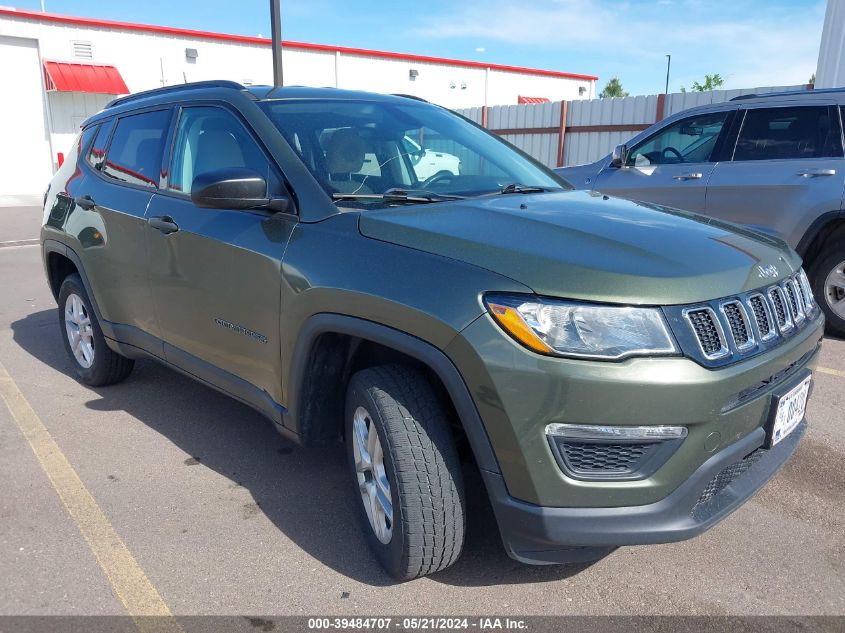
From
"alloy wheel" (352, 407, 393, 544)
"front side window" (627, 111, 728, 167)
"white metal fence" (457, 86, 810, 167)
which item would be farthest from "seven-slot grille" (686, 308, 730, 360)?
"white metal fence" (457, 86, 810, 167)

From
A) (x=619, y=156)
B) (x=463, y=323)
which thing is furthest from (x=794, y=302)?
(x=619, y=156)

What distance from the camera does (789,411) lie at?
2.46 metres

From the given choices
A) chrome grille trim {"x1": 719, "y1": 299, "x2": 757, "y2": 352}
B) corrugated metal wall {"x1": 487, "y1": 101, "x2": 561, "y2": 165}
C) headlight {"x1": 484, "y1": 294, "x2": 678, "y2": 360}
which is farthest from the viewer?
corrugated metal wall {"x1": 487, "y1": 101, "x2": 561, "y2": 165}

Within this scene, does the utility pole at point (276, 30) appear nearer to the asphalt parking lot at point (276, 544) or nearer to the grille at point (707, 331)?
the asphalt parking lot at point (276, 544)

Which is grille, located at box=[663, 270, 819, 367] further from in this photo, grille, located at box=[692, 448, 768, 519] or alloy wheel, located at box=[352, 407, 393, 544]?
alloy wheel, located at box=[352, 407, 393, 544]

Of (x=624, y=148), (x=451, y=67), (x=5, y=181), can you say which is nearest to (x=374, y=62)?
(x=451, y=67)

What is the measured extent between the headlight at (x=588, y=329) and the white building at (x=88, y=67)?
831 inches

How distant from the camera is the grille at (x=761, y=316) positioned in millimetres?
2338

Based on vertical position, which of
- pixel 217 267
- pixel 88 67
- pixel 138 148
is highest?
pixel 88 67

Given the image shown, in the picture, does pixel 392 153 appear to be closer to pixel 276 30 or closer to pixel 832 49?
pixel 276 30

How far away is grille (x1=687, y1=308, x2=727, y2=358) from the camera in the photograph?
6.88 ft

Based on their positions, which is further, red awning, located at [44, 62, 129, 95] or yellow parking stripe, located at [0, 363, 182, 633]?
red awning, located at [44, 62, 129, 95]

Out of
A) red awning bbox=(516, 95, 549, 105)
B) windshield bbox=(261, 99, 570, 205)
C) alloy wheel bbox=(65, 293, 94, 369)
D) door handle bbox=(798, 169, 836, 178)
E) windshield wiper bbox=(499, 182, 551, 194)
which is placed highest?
red awning bbox=(516, 95, 549, 105)

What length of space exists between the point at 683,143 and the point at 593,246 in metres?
4.83
